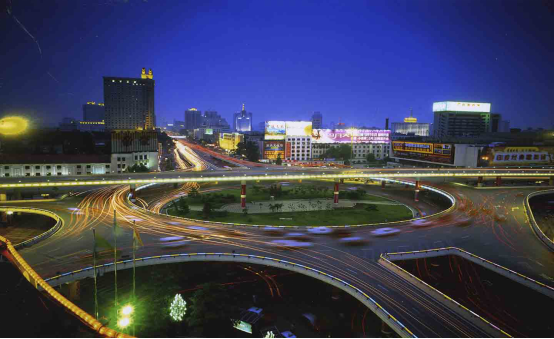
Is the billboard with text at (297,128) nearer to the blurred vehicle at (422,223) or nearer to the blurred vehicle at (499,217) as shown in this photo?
the blurred vehicle at (499,217)

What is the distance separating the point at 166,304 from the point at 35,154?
56.8 m

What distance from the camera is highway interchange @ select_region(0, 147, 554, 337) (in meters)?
20.3

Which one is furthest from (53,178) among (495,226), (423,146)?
(423,146)

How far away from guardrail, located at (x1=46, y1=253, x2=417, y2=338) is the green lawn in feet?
45.4

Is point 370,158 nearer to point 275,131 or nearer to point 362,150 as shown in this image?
point 362,150

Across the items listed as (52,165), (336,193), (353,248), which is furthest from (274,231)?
(52,165)

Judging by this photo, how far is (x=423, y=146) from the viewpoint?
8944 centimetres

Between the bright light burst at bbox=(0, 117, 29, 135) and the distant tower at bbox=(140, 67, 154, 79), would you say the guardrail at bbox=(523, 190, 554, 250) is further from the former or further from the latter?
the distant tower at bbox=(140, 67, 154, 79)

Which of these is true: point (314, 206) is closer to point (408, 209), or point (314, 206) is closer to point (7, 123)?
point (408, 209)

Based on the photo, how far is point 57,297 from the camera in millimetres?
12180

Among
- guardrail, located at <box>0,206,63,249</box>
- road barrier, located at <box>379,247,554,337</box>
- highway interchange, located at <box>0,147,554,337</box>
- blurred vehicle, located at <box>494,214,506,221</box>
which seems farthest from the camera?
blurred vehicle, located at <box>494,214,506,221</box>

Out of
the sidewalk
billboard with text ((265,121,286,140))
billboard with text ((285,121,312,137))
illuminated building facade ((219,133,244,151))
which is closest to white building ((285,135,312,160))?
billboard with text ((285,121,312,137))

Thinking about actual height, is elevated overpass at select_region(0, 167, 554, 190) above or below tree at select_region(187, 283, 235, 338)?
above

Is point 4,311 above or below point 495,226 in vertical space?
above
